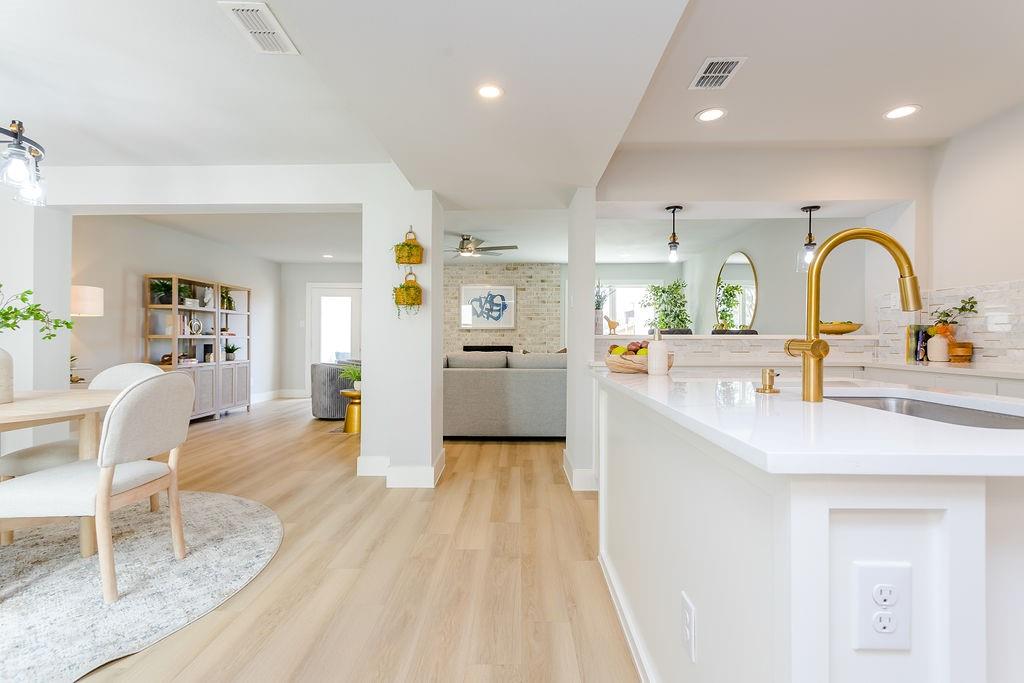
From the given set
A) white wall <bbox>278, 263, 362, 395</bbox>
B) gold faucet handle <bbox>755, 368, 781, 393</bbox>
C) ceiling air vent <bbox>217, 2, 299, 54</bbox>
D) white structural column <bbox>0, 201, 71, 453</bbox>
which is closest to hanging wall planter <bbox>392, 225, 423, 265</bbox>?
ceiling air vent <bbox>217, 2, 299, 54</bbox>

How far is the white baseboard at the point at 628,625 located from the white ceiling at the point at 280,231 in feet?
14.3

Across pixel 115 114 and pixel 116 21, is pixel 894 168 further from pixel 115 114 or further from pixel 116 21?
pixel 115 114

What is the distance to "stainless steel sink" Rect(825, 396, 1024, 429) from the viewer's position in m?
1.07

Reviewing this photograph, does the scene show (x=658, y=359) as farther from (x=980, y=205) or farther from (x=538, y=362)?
(x=538, y=362)

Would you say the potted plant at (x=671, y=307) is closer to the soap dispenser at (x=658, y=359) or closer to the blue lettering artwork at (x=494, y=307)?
the blue lettering artwork at (x=494, y=307)

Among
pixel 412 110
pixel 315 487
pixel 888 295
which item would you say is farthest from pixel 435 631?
pixel 888 295

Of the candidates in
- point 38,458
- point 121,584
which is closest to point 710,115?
point 121,584

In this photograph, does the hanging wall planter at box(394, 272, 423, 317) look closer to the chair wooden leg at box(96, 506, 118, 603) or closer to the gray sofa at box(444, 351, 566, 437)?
the gray sofa at box(444, 351, 566, 437)

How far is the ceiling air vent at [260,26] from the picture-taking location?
184 cm

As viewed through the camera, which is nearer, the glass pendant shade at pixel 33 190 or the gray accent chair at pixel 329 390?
the glass pendant shade at pixel 33 190

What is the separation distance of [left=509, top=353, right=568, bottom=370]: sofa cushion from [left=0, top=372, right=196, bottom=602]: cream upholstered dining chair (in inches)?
124

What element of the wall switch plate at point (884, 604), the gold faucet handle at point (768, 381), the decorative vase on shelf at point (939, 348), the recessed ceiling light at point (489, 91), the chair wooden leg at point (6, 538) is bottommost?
the chair wooden leg at point (6, 538)

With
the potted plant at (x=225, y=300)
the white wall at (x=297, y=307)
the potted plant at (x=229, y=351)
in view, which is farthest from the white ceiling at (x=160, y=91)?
the white wall at (x=297, y=307)

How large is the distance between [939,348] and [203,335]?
24.1ft
